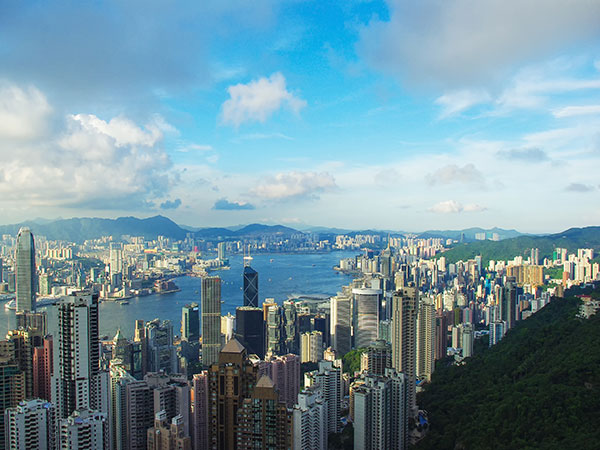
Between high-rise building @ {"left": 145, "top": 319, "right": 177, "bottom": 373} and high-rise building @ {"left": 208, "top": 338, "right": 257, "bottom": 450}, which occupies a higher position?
high-rise building @ {"left": 208, "top": 338, "right": 257, "bottom": 450}

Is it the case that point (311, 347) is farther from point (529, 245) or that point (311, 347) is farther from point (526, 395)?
point (529, 245)

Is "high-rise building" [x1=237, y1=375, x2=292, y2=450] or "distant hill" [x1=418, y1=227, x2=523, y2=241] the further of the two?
"distant hill" [x1=418, y1=227, x2=523, y2=241]

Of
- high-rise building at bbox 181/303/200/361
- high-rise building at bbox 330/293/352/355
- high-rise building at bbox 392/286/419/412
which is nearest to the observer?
high-rise building at bbox 392/286/419/412

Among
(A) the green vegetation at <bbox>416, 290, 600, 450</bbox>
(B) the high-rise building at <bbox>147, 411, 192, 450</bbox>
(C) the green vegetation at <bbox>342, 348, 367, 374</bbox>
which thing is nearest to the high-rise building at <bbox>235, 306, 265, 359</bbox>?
(C) the green vegetation at <bbox>342, 348, 367, 374</bbox>

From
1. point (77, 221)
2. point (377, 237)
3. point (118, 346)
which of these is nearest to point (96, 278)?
point (77, 221)

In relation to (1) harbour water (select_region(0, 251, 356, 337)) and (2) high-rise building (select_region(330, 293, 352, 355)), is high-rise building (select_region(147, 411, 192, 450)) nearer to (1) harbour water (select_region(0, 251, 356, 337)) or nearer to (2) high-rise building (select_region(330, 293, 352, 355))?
(1) harbour water (select_region(0, 251, 356, 337))

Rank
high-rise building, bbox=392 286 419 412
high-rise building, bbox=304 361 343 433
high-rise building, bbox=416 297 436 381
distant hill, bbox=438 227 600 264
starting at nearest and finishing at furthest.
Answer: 1. high-rise building, bbox=304 361 343 433
2. high-rise building, bbox=392 286 419 412
3. high-rise building, bbox=416 297 436 381
4. distant hill, bbox=438 227 600 264

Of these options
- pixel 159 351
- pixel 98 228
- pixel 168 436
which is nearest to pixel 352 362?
pixel 159 351

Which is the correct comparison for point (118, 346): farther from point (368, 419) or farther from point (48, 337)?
point (368, 419)
